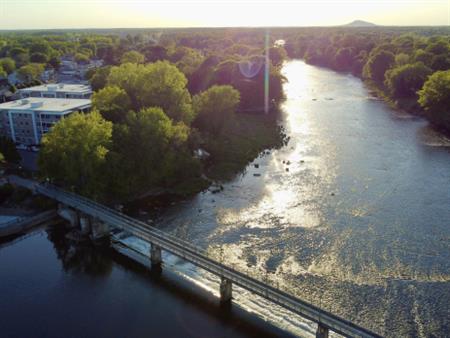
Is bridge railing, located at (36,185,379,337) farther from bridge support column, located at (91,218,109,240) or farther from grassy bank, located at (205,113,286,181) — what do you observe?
grassy bank, located at (205,113,286,181)

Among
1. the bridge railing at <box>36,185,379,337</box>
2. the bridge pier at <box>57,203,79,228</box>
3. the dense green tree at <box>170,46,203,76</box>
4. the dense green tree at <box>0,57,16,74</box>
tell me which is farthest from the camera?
the dense green tree at <box>0,57,16,74</box>

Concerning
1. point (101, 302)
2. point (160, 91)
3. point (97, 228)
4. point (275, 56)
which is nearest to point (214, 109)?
point (160, 91)

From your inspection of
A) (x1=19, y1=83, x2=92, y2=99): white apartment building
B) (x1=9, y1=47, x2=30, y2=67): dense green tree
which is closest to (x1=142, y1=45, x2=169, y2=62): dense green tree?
(x1=9, y1=47, x2=30, y2=67): dense green tree

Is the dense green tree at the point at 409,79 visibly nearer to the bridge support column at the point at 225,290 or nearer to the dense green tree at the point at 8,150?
the bridge support column at the point at 225,290

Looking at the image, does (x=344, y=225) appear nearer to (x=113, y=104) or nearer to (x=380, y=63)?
(x=113, y=104)

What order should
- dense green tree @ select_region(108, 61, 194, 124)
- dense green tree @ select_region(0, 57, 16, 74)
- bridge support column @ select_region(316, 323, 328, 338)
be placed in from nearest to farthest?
1. bridge support column @ select_region(316, 323, 328, 338)
2. dense green tree @ select_region(108, 61, 194, 124)
3. dense green tree @ select_region(0, 57, 16, 74)

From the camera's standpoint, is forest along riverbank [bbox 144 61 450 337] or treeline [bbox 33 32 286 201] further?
treeline [bbox 33 32 286 201]

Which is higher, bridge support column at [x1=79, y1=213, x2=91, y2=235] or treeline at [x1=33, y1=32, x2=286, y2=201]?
treeline at [x1=33, y1=32, x2=286, y2=201]
